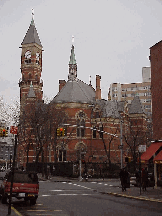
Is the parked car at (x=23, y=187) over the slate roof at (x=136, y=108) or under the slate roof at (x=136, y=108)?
under

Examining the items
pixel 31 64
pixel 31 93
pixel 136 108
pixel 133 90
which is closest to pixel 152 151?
pixel 31 93

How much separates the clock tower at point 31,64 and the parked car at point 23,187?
209ft

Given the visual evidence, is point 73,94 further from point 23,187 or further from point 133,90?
Answer: point 133,90

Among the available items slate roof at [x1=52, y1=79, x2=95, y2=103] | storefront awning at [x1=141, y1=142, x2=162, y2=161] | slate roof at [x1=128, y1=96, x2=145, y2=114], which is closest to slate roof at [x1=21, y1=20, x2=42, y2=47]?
slate roof at [x1=52, y1=79, x2=95, y2=103]

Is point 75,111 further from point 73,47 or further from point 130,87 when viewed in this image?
point 130,87

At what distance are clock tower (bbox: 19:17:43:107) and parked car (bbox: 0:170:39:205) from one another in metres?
63.8

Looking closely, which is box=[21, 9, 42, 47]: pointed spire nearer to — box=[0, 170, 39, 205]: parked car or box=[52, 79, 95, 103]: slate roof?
box=[52, 79, 95, 103]: slate roof

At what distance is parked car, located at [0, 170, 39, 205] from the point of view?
17.7 meters

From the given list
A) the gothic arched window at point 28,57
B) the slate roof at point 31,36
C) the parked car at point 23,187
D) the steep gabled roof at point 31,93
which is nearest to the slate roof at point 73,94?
the steep gabled roof at point 31,93

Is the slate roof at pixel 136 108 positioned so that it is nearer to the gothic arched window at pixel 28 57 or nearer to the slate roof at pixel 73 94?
the slate roof at pixel 73 94

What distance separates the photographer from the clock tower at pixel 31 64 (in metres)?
83.9

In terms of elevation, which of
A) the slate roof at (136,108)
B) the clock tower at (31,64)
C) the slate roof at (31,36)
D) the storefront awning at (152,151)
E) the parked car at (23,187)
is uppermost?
the slate roof at (31,36)

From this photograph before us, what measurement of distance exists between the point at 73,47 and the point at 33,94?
24.0 metres

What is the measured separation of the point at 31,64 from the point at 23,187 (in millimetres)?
70359
